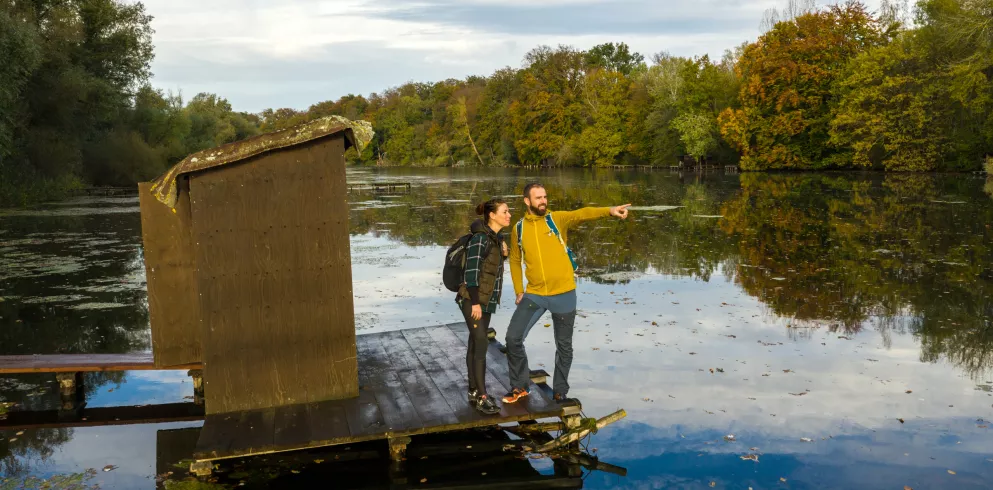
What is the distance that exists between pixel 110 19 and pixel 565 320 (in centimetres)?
4601

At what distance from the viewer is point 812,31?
6162 centimetres

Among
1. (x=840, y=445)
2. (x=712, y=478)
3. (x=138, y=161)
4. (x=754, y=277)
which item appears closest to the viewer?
(x=712, y=478)

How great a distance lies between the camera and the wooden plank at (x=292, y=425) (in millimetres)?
5922

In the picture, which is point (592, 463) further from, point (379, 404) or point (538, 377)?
point (379, 404)

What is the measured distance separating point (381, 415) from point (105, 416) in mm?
3011

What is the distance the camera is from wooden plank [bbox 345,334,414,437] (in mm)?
6238

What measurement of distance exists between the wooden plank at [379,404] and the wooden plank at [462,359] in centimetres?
66

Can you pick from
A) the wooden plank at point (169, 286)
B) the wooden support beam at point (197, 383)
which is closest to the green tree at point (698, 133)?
the wooden support beam at point (197, 383)

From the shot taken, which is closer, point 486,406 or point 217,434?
point 217,434

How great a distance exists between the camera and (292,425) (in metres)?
A: 6.26

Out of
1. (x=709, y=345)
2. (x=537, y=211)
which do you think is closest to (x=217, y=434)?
(x=537, y=211)

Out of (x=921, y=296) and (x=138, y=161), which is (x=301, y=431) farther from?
(x=138, y=161)

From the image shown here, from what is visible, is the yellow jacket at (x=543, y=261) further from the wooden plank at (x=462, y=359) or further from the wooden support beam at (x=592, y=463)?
the wooden support beam at (x=592, y=463)

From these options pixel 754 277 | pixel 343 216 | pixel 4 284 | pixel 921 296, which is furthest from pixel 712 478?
pixel 4 284
